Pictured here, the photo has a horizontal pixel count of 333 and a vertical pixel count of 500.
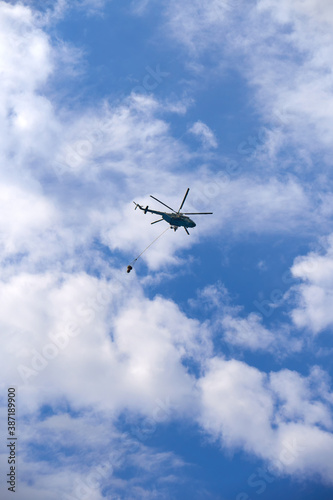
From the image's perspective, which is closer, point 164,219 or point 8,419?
point 8,419

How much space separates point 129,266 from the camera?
131500 millimetres

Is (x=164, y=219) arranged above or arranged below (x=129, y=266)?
above

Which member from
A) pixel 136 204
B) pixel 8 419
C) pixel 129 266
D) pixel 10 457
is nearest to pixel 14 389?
pixel 8 419

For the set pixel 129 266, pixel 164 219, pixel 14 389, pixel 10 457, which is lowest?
pixel 10 457

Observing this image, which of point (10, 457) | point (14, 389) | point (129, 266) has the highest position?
point (129, 266)

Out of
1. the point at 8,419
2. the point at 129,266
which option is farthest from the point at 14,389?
the point at 129,266

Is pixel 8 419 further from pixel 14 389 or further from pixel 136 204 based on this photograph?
pixel 136 204

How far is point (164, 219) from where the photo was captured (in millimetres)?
141250

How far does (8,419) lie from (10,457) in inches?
458

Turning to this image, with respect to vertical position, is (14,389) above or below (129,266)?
below

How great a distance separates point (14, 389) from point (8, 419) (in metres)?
7.65

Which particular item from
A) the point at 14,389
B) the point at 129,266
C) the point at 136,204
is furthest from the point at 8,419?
the point at 136,204

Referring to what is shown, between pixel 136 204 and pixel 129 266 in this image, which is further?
pixel 136 204

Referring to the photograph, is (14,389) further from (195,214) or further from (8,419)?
(195,214)
